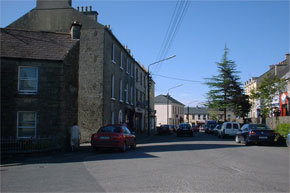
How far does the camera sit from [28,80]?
689 inches

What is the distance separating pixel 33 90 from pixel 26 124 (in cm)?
197

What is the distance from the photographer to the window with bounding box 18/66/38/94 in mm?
17406

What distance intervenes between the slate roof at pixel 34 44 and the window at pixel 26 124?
3.28m

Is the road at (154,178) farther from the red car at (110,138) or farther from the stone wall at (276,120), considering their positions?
the stone wall at (276,120)

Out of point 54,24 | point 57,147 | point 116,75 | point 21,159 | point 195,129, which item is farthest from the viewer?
point 195,129

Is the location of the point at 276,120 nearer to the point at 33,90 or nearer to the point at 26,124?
the point at 33,90

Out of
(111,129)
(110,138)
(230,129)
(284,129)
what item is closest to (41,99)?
(111,129)

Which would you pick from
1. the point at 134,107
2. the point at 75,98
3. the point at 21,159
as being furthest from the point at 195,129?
the point at 21,159

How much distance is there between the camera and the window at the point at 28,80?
17.4 meters

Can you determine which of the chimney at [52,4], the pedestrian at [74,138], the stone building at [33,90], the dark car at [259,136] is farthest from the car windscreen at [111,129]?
the chimney at [52,4]

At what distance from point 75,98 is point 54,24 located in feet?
31.7

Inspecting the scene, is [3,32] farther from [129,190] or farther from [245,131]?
[245,131]

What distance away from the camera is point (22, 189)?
7387 mm

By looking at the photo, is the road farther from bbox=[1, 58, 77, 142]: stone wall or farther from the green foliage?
the green foliage
